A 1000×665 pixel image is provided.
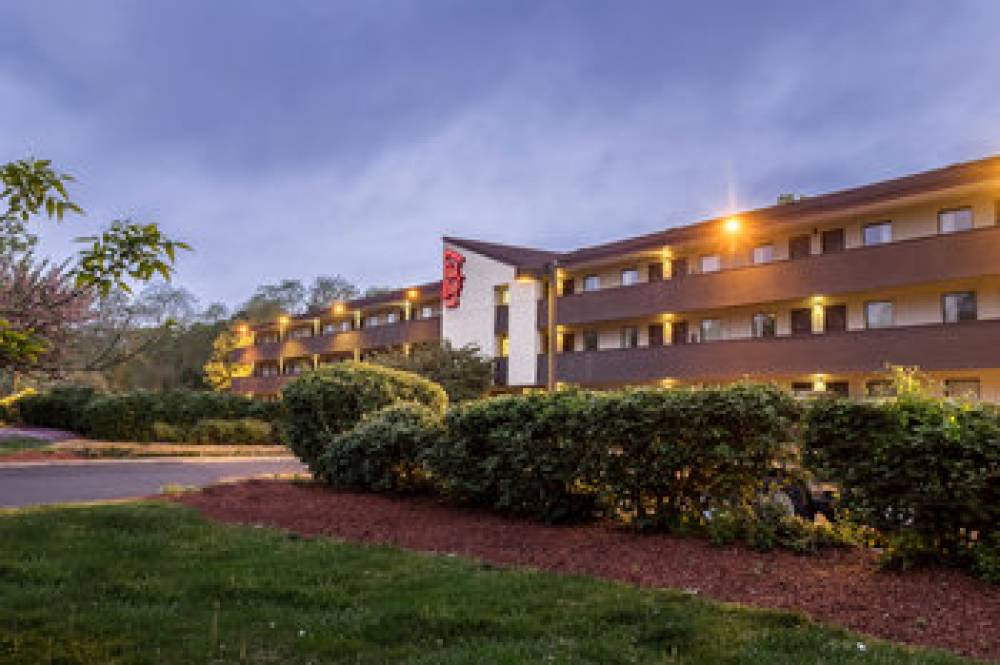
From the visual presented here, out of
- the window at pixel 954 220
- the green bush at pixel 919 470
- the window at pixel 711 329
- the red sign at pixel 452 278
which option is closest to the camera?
the green bush at pixel 919 470

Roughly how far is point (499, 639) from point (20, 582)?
14.1 ft

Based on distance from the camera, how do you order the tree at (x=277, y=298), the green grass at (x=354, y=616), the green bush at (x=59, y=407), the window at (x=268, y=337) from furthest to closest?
the tree at (x=277, y=298) → the window at (x=268, y=337) → the green bush at (x=59, y=407) → the green grass at (x=354, y=616)

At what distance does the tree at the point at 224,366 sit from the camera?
65.0 meters

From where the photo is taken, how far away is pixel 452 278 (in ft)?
142

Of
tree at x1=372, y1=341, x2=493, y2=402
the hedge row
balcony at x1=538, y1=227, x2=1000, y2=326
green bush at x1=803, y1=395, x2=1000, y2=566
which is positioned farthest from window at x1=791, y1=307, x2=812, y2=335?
green bush at x1=803, y1=395, x2=1000, y2=566

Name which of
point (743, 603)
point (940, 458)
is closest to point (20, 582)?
point (743, 603)

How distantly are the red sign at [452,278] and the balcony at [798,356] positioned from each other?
987 cm

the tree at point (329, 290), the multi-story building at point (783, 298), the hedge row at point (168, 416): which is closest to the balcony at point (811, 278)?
the multi-story building at point (783, 298)

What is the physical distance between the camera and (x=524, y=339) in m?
38.5

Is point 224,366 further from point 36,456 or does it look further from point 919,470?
point 919,470

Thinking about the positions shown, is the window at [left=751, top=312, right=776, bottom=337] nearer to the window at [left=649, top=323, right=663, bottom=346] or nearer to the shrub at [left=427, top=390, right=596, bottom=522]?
the window at [left=649, top=323, right=663, bottom=346]

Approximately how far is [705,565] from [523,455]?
117 inches

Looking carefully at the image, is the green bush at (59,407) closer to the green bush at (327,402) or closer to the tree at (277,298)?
the green bush at (327,402)

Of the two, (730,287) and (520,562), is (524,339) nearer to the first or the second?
(730,287)
